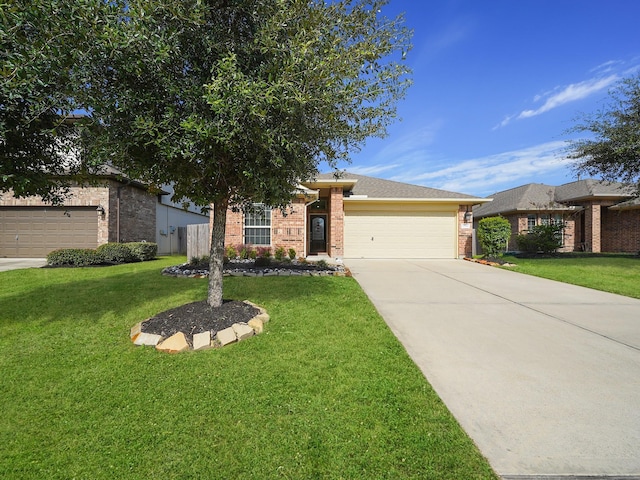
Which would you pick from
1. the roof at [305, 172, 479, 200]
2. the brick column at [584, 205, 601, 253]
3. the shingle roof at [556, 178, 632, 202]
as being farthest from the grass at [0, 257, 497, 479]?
the shingle roof at [556, 178, 632, 202]

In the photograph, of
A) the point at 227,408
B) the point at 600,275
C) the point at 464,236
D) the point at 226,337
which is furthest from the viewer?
the point at 464,236

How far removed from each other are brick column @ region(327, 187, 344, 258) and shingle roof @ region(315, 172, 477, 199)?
81 cm

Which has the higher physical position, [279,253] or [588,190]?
[588,190]

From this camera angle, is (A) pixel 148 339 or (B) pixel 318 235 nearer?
(A) pixel 148 339

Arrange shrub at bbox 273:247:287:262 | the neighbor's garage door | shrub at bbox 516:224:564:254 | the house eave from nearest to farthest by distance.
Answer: shrub at bbox 273:247:287:262 → the neighbor's garage door → the house eave → shrub at bbox 516:224:564:254

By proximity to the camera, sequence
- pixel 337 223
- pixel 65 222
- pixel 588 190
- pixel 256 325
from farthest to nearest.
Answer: pixel 588 190 → pixel 337 223 → pixel 65 222 → pixel 256 325

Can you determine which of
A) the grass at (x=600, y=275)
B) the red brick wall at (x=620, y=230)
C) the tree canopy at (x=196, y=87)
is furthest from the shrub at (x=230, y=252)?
the red brick wall at (x=620, y=230)

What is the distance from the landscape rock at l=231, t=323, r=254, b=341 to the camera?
405cm

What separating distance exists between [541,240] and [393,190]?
7.92 m

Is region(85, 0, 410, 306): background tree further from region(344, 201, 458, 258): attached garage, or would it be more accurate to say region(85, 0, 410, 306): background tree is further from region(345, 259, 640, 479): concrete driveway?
region(344, 201, 458, 258): attached garage

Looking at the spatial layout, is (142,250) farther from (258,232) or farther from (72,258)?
(258,232)

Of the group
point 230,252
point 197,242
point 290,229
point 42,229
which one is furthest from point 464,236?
point 42,229

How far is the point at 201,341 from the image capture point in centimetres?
383

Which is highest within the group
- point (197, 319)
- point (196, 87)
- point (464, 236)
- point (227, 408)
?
point (196, 87)
